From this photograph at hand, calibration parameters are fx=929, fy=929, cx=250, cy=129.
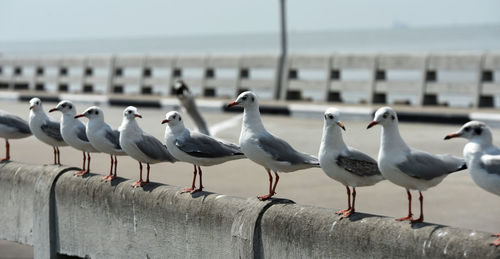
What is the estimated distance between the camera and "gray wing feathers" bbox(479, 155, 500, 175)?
5246mm

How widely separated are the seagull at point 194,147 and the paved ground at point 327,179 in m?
3.33

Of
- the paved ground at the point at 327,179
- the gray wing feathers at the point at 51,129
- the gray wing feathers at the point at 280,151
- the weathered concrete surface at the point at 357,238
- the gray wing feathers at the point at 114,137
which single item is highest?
the gray wing feathers at the point at 280,151

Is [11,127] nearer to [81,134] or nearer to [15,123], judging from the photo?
[15,123]

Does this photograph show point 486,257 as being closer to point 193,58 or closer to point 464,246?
point 464,246

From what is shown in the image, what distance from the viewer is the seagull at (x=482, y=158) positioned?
5.27 meters

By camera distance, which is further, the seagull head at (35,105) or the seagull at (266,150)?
the seagull head at (35,105)

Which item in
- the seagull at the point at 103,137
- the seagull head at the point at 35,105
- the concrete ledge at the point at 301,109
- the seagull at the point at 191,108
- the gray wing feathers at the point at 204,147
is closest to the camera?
the gray wing feathers at the point at 204,147

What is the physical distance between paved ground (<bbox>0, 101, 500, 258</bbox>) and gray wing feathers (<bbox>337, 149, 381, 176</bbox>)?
11.8 feet

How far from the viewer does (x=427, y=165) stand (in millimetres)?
5797

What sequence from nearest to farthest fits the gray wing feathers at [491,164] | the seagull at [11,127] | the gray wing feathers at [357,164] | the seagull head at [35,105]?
the gray wing feathers at [491,164] → the gray wing feathers at [357,164] → the seagull head at [35,105] → the seagull at [11,127]

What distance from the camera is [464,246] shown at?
5.03 metres

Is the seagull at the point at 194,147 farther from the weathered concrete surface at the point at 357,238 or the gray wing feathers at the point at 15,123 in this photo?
the gray wing feathers at the point at 15,123

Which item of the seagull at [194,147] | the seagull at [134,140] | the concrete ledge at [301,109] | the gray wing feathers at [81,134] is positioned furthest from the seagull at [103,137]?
the concrete ledge at [301,109]

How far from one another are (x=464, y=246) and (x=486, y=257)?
0.52 ft
